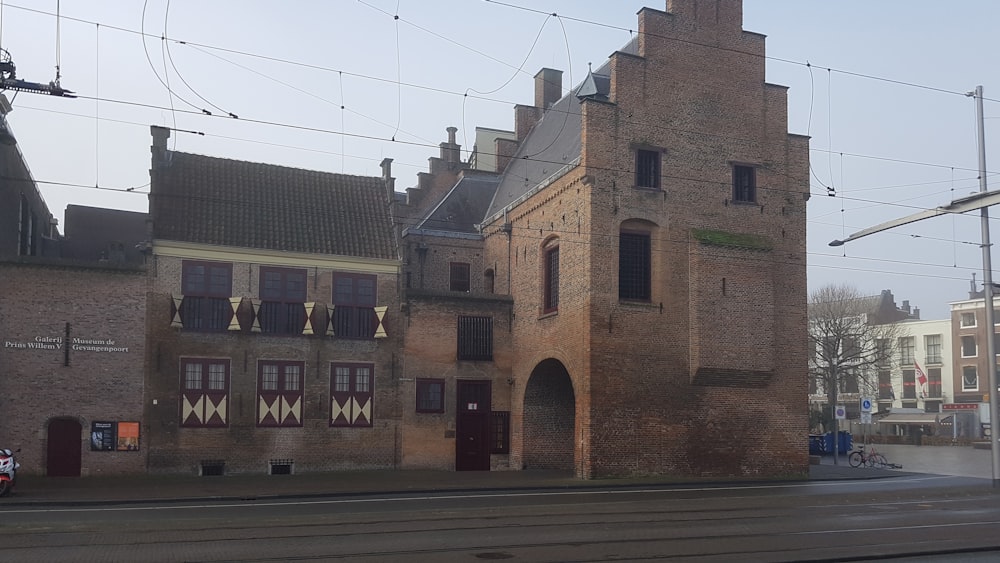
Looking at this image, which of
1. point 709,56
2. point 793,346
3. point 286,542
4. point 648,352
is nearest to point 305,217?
point 648,352

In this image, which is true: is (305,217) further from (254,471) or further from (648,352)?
(648,352)

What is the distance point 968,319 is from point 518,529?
71.8 metres

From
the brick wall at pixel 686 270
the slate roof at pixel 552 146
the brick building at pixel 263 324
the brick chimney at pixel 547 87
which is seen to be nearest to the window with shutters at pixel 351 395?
the brick building at pixel 263 324

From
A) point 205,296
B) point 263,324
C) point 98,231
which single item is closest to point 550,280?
point 263,324

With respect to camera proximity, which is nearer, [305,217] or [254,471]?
[254,471]

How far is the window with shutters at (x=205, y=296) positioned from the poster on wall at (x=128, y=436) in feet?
11.2

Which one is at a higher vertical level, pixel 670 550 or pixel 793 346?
pixel 793 346

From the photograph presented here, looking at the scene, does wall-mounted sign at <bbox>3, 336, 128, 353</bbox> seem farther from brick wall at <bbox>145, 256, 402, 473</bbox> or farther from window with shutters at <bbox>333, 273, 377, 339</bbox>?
window with shutters at <bbox>333, 273, 377, 339</bbox>

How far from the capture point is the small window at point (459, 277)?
117 feet

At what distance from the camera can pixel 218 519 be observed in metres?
16.7

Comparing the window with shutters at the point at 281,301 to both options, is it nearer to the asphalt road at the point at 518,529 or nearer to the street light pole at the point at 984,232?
the asphalt road at the point at 518,529

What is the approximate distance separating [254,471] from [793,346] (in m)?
18.1

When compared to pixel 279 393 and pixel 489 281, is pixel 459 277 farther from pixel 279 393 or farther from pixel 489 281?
pixel 279 393

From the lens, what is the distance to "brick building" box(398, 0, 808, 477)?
90.4 ft
